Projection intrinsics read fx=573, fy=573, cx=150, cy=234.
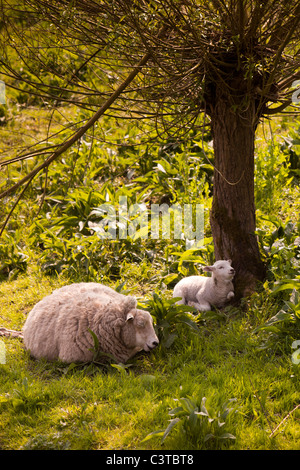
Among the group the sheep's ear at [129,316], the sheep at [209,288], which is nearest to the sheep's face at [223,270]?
the sheep at [209,288]

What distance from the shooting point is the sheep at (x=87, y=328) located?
16.2 feet

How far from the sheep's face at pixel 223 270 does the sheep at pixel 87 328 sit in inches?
34.7

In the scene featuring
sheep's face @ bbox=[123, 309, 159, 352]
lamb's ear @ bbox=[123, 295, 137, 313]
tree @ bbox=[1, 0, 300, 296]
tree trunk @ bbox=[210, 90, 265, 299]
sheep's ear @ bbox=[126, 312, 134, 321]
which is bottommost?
sheep's face @ bbox=[123, 309, 159, 352]

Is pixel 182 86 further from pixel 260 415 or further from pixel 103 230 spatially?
pixel 260 415

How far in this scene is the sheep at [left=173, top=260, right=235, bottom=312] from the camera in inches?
215

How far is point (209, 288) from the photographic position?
5.63 m

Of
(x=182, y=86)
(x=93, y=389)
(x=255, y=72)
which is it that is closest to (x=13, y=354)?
(x=93, y=389)

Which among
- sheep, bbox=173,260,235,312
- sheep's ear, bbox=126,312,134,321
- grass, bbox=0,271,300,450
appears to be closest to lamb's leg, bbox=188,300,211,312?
sheep, bbox=173,260,235,312

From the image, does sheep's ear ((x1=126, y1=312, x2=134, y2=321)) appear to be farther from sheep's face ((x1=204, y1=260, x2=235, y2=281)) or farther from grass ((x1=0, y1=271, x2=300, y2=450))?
sheep's face ((x1=204, y1=260, x2=235, y2=281))

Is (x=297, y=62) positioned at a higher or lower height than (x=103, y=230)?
higher

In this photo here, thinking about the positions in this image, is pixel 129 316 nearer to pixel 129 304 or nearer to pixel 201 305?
pixel 129 304

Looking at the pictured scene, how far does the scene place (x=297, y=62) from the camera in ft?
16.2
